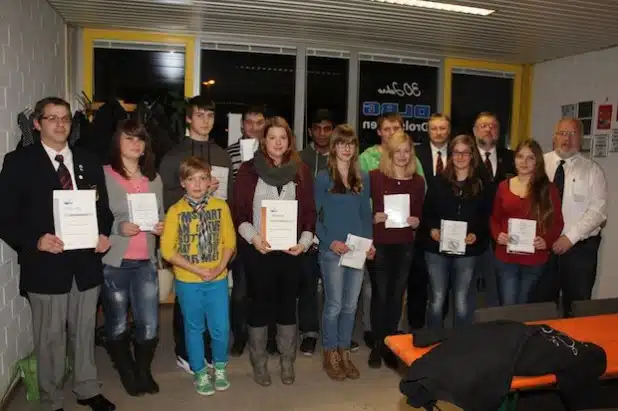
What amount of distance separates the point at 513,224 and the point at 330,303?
4.32 feet

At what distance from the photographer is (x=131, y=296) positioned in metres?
3.19

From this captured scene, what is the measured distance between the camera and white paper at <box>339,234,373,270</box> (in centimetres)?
338

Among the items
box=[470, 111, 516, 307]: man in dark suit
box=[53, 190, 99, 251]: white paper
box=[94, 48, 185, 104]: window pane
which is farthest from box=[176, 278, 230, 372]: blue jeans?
box=[94, 48, 185, 104]: window pane

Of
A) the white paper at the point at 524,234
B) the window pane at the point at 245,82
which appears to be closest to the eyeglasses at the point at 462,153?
the white paper at the point at 524,234

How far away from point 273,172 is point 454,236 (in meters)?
1.30

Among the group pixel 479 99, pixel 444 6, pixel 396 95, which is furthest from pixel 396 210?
pixel 479 99

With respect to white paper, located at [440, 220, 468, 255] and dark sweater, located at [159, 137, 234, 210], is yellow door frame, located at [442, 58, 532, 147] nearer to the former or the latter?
white paper, located at [440, 220, 468, 255]

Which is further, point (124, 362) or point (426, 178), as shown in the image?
point (426, 178)

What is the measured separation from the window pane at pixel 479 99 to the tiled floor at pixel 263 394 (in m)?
4.04

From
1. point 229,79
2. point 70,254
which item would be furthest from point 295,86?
point 70,254

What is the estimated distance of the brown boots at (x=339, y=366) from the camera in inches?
141

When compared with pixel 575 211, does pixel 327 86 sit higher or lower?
higher

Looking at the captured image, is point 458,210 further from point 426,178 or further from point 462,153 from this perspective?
point 426,178

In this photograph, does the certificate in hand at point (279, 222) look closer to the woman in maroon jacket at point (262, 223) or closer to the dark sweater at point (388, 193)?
the woman in maroon jacket at point (262, 223)
